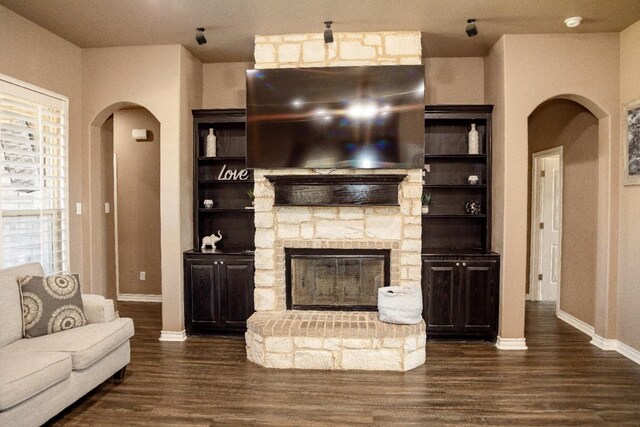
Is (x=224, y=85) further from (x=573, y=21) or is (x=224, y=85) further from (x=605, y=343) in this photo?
(x=605, y=343)

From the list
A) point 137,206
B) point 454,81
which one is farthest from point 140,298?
point 454,81

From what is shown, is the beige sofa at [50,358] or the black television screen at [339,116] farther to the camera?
the black television screen at [339,116]

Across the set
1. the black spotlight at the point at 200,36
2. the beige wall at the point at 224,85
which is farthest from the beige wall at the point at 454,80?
the black spotlight at the point at 200,36

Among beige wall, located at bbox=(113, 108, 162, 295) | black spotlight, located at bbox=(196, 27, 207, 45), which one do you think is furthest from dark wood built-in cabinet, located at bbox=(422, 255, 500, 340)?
beige wall, located at bbox=(113, 108, 162, 295)

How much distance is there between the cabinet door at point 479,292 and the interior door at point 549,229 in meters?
2.26

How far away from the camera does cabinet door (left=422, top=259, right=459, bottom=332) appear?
4.15 m

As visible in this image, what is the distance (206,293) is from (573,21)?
4231mm

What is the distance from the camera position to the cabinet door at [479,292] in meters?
4.13

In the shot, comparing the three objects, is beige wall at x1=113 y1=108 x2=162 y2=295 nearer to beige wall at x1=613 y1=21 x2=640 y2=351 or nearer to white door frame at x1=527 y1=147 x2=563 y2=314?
white door frame at x1=527 y1=147 x2=563 y2=314

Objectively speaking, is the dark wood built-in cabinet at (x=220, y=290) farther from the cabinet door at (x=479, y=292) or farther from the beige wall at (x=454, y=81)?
the beige wall at (x=454, y=81)

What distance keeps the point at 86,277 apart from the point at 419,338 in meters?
3.42

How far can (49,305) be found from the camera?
3041 mm

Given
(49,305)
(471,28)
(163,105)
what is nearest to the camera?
(49,305)

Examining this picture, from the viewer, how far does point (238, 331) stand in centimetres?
435
